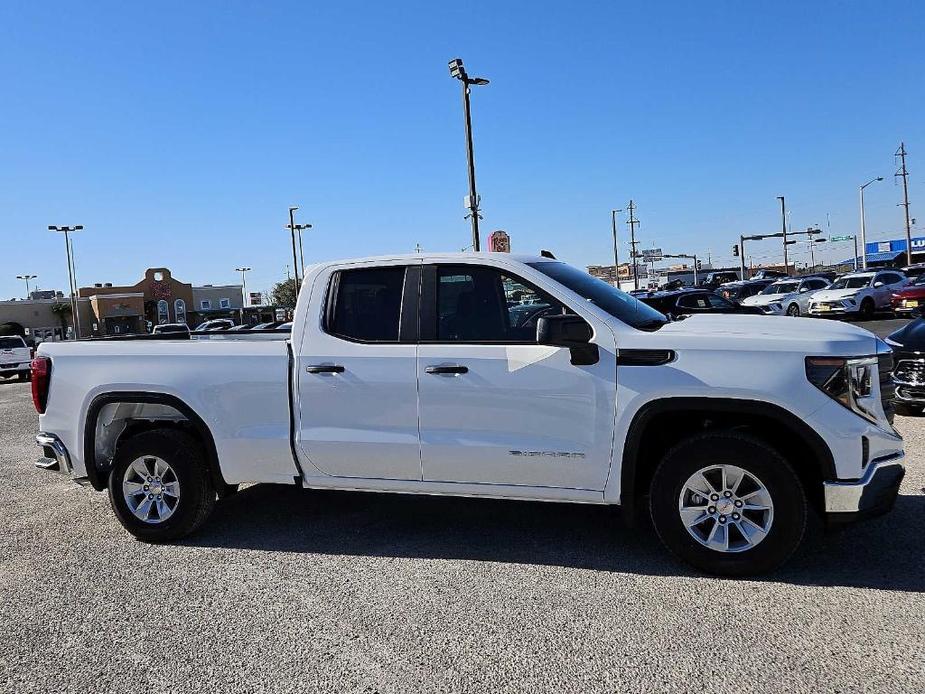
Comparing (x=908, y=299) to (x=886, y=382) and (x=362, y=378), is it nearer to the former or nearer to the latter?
(x=886, y=382)

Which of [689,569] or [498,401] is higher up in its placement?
[498,401]

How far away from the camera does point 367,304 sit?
4.83 metres

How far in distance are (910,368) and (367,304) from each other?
589 cm

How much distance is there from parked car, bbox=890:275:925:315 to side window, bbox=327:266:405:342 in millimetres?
25137

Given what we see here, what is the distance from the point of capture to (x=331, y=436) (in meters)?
4.71

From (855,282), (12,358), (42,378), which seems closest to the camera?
(42,378)

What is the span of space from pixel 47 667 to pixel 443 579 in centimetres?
195

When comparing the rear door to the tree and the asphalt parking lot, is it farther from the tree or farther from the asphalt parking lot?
the tree

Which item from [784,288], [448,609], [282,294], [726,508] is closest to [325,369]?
[448,609]

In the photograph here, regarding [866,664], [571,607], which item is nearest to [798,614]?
[866,664]

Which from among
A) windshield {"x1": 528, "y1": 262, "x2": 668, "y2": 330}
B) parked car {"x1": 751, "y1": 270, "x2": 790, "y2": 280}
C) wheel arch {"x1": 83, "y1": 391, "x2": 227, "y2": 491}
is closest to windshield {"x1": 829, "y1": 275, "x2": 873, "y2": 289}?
parked car {"x1": 751, "y1": 270, "x2": 790, "y2": 280}

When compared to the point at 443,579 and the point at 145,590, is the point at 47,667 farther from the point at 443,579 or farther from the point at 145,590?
the point at 443,579

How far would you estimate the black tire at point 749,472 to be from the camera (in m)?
3.97

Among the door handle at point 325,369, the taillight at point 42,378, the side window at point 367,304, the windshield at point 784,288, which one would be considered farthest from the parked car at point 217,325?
the windshield at point 784,288
